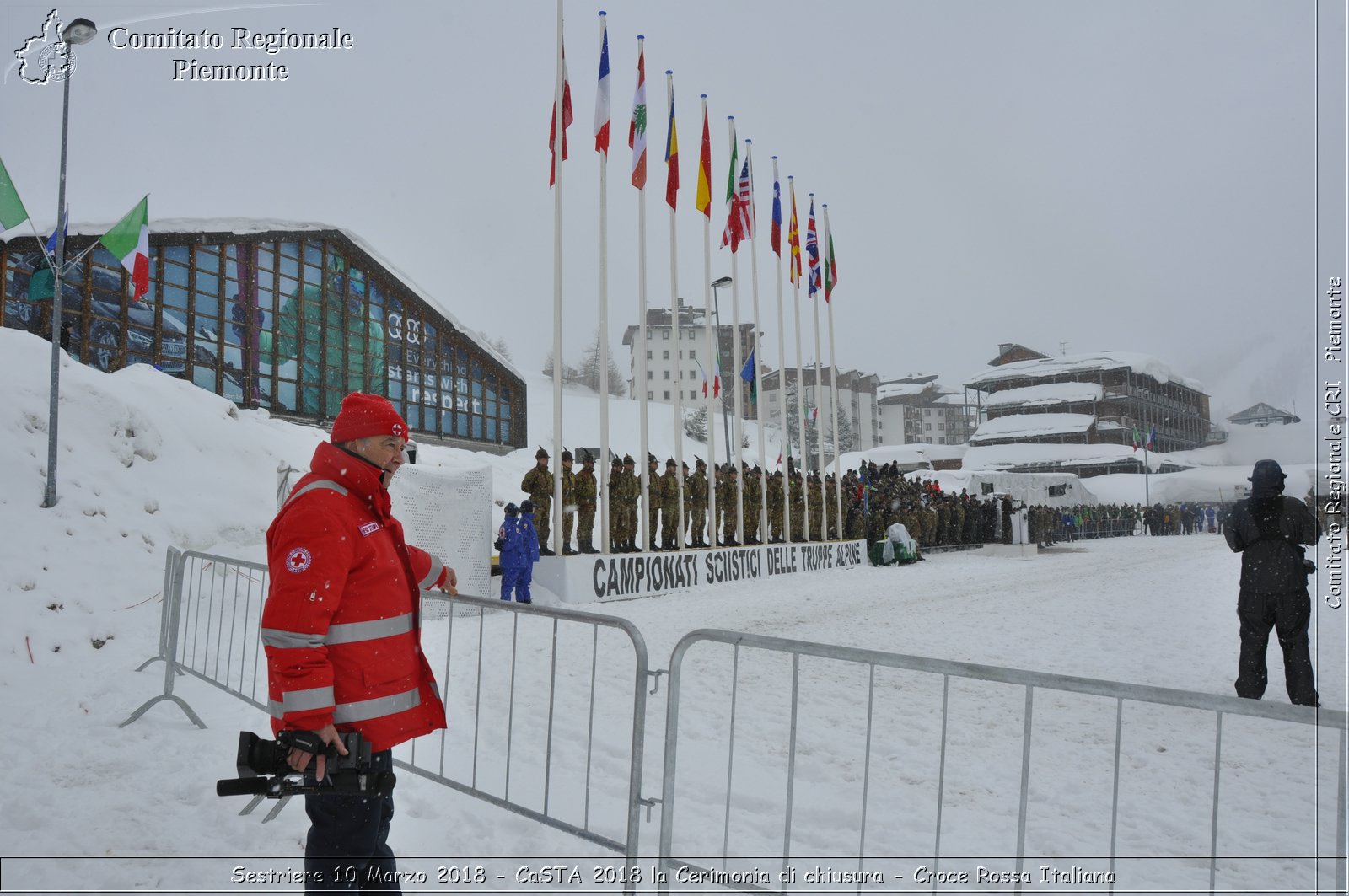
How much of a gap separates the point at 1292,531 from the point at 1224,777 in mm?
1961

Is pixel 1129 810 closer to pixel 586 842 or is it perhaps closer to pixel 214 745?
pixel 586 842

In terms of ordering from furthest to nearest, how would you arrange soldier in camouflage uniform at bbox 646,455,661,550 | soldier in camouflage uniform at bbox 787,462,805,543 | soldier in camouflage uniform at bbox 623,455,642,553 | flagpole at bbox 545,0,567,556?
soldier in camouflage uniform at bbox 787,462,805,543 → soldier in camouflage uniform at bbox 623,455,642,553 → soldier in camouflage uniform at bbox 646,455,661,550 → flagpole at bbox 545,0,567,556

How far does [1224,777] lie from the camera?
475 cm

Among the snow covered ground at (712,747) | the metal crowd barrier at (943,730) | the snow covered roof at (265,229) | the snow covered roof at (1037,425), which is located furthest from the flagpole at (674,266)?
the snow covered roof at (265,229)

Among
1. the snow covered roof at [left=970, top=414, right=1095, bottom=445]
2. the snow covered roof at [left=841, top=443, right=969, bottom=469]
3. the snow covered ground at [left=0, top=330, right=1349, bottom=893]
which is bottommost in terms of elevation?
the snow covered ground at [left=0, top=330, right=1349, bottom=893]

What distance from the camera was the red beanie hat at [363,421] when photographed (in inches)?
111

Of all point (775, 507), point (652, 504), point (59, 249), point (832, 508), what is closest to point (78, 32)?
point (59, 249)

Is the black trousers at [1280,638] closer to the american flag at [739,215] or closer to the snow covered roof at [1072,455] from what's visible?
the snow covered roof at [1072,455]

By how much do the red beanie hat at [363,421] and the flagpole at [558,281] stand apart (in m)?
9.99

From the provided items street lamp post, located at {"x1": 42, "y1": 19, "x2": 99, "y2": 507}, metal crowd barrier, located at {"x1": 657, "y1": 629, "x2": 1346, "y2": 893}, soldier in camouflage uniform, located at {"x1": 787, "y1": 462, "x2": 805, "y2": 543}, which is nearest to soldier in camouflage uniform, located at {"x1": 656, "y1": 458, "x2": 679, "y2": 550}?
soldier in camouflage uniform, located at {"x1": 787, "y1": 462, "x2": 805, "y2": 543}

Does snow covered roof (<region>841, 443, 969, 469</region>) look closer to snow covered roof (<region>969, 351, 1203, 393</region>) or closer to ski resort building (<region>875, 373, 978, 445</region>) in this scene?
ski resort building (<region>875, 373, 978, 445</region>)

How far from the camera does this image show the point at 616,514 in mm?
15477

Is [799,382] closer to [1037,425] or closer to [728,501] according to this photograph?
[728,501]

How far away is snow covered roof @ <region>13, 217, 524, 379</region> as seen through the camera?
2155 centimetres
